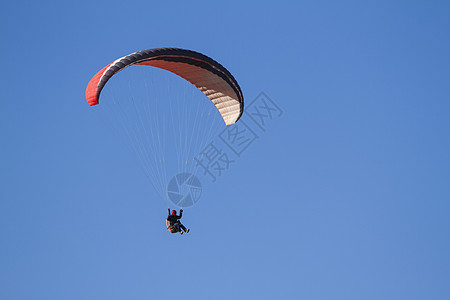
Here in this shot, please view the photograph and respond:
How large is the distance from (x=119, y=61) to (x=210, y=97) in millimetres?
5357

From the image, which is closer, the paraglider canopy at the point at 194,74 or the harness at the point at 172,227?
the paraglider canopy at the point at 194,74

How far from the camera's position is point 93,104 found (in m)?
27.4

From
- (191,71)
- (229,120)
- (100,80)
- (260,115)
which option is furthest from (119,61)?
(260,115)

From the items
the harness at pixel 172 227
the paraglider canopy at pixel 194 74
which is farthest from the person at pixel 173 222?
the paraglider canopy at pixel 194 74

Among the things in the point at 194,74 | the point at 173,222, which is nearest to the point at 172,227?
the point at 173,222

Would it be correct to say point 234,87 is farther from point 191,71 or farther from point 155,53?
point 155,53

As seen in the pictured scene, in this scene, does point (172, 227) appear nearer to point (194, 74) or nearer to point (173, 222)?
point (173, 222)

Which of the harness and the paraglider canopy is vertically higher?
the paraglider canopy

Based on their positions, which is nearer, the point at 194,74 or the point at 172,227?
the point at 172,227

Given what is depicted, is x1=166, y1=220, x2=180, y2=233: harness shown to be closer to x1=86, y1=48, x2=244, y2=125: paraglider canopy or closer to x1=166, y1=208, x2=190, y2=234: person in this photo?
x1=166, y1=208, x2=190, y2=234: person

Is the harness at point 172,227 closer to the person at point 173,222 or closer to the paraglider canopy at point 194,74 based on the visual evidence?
the person at point 173,222

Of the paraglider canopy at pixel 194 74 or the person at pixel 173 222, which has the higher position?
the paraglider canopy at pixel 194 74

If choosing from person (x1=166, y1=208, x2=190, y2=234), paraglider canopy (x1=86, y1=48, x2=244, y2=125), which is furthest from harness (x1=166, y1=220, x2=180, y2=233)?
paraglider canopy (x1=86, y1=48, x2=244, y2=125)

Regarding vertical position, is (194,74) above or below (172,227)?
above
